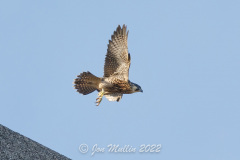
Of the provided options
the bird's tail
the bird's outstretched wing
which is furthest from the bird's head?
the bird's tail

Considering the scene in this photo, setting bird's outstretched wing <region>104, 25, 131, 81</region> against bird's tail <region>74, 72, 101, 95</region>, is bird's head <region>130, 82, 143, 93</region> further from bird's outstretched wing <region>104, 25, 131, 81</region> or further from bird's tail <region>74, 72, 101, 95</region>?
bird's tail <region>74, 72, 101, 95</region>

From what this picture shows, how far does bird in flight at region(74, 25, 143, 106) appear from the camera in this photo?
30.8 feet

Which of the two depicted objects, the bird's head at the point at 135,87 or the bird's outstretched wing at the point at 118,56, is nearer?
the bird's outstretched wing at the point at 118,56

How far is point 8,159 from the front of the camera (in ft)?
24.0

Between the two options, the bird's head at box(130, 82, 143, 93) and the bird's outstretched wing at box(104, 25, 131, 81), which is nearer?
the bird's outstretched wing at box(104, 25, 131, 81)

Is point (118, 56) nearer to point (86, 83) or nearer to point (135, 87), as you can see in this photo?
point (135, 87)

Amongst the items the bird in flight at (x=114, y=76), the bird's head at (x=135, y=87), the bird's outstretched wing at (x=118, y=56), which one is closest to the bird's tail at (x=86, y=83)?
the bird in flight at (x=114, y=76)

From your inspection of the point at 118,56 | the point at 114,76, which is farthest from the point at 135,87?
the point at 118,56

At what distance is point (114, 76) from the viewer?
9547 millimetres

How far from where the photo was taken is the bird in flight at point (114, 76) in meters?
9.38

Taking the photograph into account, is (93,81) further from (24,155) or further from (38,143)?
(24,155)

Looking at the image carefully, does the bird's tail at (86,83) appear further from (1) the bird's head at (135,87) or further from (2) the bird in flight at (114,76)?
(1) the bird's head at (135,87)

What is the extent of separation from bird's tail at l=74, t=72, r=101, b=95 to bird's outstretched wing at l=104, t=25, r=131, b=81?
0.95 feet

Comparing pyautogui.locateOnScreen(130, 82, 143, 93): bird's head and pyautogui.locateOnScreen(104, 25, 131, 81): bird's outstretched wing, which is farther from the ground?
pyautogui.locateOnScreen(104, 25, 131, 81): bird's outstretched wing
